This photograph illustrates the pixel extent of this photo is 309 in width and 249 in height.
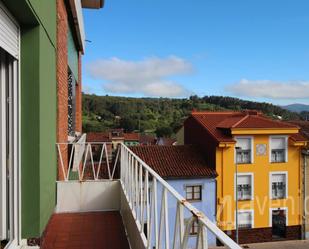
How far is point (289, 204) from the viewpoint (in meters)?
22.6

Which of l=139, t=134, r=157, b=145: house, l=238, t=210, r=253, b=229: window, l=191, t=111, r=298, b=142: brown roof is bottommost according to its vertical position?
l=238, t=210, r=253, b=229: window

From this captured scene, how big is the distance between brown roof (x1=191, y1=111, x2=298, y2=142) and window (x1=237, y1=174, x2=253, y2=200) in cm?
253

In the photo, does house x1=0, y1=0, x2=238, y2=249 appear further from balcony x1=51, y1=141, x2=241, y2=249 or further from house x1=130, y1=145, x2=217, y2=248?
house x1=130, y1=145, x2=217, y2=248

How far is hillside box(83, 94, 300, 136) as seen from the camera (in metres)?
56.2

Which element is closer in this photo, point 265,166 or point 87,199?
point 87,199

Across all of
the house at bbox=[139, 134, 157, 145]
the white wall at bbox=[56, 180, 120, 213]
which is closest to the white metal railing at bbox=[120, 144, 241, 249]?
the white wall at bbox=[56, 180, 120, 213]

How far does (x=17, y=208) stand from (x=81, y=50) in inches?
396

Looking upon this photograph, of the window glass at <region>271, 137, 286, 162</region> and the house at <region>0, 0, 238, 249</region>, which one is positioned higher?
the house at <region>0, 0, 238, 249</region>

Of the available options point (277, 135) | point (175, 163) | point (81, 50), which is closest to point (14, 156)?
point (81, 50)

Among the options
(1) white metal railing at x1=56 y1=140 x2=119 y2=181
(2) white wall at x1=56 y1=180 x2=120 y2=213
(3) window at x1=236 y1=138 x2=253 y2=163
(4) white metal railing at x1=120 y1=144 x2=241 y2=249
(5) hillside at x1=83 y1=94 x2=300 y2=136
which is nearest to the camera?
(4) white metal railing at x1=120 y1=144 x2=241 y2=249

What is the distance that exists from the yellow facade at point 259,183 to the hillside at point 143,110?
99.7 feet

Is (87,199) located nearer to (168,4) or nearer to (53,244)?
(53,244)

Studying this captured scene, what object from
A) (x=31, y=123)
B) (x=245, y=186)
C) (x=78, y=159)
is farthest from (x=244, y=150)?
(x=31, y=123)

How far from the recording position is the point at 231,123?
22125 millimetres
